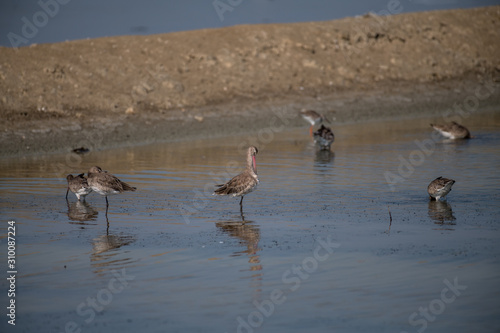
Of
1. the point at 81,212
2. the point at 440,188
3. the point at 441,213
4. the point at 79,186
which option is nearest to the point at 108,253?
the point at 81,212

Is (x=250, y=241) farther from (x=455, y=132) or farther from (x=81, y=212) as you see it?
(x=455, y=132)

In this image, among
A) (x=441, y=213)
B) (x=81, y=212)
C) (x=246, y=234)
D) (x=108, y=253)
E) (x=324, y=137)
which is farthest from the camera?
(x=324, y=137)

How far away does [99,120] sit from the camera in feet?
79.4

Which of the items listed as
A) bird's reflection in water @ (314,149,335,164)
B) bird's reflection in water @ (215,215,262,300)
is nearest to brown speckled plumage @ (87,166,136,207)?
bird's reflection in water @ (215,215,262,300)

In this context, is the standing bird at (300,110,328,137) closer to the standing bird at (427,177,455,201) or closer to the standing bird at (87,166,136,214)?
the standing bird at (427,177,455,201)

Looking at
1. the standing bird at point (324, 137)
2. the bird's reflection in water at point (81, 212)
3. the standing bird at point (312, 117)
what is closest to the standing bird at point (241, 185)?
the bird's reflection in water at point (81, 212)

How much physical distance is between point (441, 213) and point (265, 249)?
384 cm

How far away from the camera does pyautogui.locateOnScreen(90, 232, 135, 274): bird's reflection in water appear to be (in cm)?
1045

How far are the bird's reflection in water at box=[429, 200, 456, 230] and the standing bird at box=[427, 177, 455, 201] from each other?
0.53 feet

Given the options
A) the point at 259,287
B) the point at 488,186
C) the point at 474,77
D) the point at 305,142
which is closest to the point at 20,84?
the point at 305,142

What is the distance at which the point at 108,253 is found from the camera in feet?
36.4

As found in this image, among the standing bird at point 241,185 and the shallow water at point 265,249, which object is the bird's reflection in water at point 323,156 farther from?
the standing bird at point 241,185

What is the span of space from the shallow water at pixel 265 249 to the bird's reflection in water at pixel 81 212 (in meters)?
0.07

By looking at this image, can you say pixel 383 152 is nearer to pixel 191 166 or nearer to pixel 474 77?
pixel 191 166
